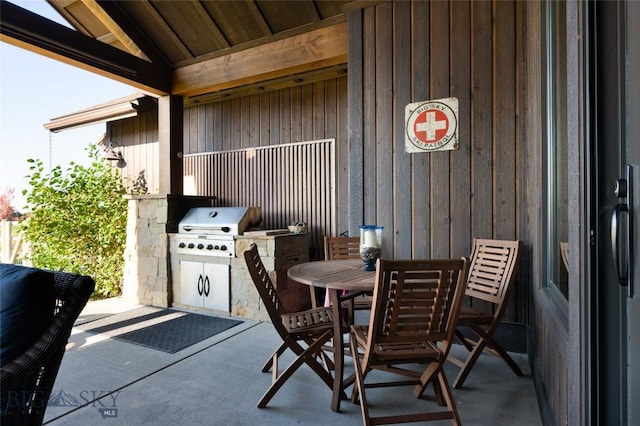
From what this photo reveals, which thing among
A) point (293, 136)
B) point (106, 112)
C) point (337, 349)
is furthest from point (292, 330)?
point (106, 112)

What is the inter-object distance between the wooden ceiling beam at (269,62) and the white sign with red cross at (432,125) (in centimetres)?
104

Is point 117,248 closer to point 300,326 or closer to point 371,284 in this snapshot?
point 300,326

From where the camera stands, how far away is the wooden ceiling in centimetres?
344

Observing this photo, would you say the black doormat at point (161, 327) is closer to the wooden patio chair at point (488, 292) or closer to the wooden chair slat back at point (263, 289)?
the wooden chair slat back at point (263, 289)

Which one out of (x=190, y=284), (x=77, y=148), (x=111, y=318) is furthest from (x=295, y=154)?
(x=77, y=148)

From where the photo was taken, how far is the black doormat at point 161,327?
3055mm

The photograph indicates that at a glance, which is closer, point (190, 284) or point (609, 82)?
point (609, 82)

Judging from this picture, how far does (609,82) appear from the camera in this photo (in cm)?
98

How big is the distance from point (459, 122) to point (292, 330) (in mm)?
2219

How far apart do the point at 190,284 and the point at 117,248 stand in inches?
73.8

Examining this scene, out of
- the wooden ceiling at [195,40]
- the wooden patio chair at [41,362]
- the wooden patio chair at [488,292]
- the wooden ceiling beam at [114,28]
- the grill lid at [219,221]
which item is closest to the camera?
the wooden patio chair at [41,362]

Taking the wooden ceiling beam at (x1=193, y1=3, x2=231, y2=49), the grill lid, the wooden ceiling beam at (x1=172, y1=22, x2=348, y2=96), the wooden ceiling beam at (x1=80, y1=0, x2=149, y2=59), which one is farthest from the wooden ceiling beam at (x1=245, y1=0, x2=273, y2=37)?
the grill lid

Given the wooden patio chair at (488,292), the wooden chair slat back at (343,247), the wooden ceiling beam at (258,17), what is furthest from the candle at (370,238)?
the wooden ceiling beam at (258,17)

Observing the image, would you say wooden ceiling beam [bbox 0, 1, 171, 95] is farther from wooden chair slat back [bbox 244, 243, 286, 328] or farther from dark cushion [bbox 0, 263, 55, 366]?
wooden chair slat back [bbox 244, 243, 286, 328]
